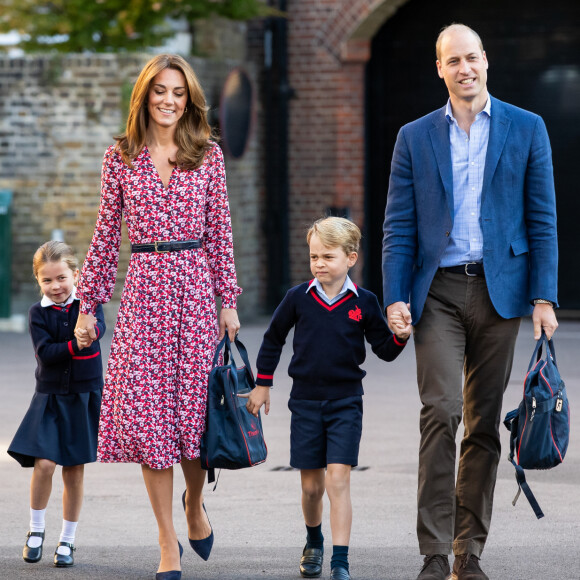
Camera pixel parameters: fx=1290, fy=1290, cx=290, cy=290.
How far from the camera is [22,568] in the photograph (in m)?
5.13

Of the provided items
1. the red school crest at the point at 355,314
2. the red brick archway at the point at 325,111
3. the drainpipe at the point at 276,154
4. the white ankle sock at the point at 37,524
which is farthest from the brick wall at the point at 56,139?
the red school crest at the point at 355,314

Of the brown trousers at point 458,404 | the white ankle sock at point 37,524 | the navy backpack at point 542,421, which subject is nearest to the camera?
the navy backpack at point 542,421

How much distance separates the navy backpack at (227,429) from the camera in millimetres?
4801

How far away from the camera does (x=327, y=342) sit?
500 cm

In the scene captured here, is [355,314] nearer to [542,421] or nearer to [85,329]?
[542,421]

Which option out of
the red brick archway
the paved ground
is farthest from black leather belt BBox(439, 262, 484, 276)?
the red brick archway

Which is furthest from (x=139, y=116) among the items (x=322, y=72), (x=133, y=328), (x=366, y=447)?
(x=322, y=72)

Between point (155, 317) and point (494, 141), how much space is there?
4.69 ft

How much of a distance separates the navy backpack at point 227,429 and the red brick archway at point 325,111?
411 inches

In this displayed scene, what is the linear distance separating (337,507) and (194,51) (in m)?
10.9

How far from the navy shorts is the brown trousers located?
275mm

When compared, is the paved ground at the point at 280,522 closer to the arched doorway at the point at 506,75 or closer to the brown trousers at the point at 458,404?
the brown trousers at the point at 458,404

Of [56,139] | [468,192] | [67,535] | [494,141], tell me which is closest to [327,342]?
[468,192]

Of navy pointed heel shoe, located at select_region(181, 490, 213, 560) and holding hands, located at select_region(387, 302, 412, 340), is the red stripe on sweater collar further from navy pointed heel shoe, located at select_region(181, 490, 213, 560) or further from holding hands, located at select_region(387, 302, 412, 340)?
navy pointed heel shoe, located at select_region(181, 490, 213, 560)
